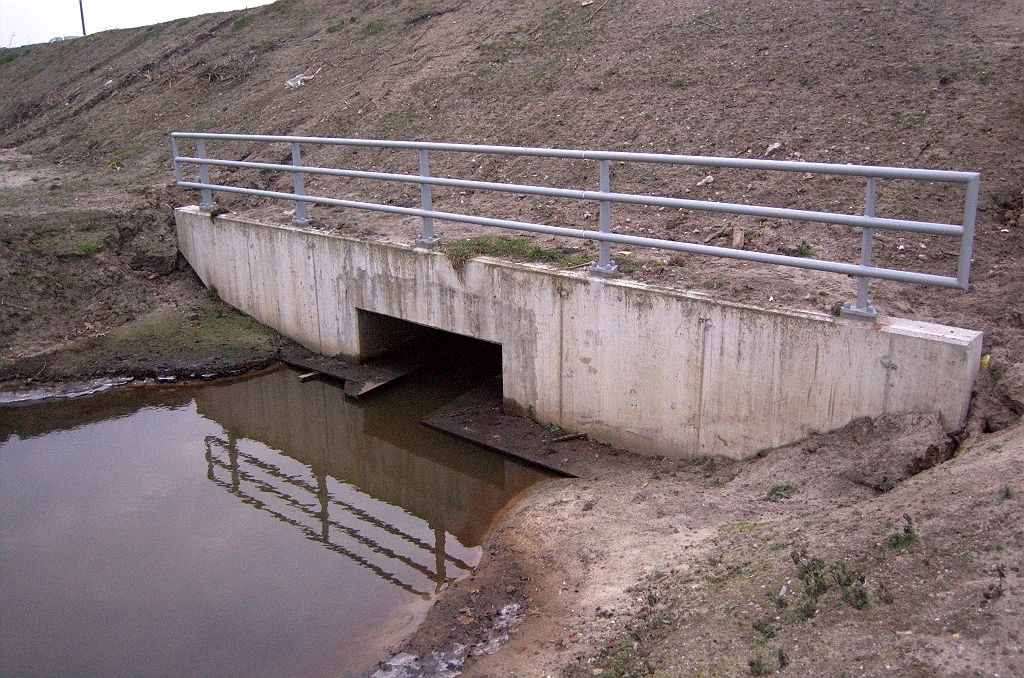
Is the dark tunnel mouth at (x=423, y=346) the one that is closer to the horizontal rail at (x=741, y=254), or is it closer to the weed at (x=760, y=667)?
the horizontal rail at (x=741, y=254)

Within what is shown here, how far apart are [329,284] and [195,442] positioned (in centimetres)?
209

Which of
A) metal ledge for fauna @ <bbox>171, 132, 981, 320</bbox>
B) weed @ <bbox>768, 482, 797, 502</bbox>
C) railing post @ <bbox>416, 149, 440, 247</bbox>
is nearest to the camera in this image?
metal ledge for fauna @ <bbox>171, 132, 981, 320</bbox>

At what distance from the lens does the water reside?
463 centimetres

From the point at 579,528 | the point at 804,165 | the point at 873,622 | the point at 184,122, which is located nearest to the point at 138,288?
the point at 184,122

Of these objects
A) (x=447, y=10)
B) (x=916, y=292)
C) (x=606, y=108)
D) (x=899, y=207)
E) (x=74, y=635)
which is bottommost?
(x=74, y=635)

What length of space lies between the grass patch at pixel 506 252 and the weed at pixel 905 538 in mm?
3460

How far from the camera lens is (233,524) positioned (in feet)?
19.3

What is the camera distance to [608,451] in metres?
6.36

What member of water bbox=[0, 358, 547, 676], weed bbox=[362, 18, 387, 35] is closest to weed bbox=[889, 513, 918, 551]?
water bbox=[0, 358, 547, 676]

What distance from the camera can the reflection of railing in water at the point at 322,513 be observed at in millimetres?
5355

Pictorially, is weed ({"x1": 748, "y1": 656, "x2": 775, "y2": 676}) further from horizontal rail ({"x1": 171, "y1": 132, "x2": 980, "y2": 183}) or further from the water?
horizontal rail ({"x1": 171, "y1": 132, "x2": 980, "y2": 183})

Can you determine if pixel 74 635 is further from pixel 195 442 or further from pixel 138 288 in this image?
pixel 138 288

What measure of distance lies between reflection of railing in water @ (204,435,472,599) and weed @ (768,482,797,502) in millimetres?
1916

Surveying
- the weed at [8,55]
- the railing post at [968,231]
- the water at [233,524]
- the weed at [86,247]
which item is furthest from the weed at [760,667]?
the weed at [8,55]
